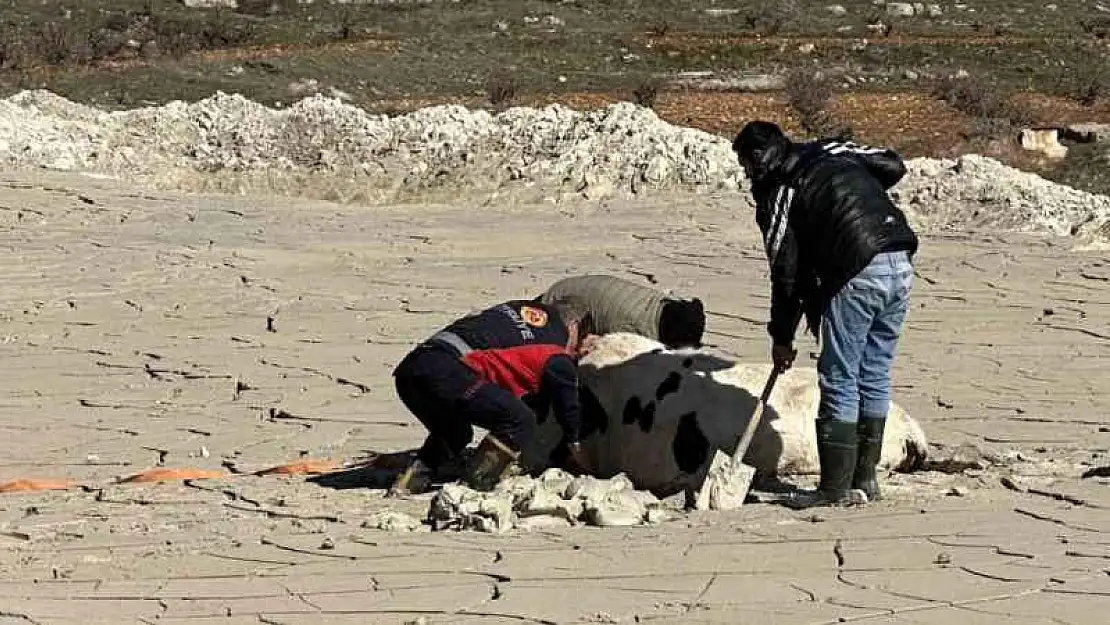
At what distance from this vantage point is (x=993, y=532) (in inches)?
270

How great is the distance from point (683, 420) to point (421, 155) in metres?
11.0

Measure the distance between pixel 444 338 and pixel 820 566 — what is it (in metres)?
2.55

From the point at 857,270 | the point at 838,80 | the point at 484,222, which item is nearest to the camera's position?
the point at 857,270

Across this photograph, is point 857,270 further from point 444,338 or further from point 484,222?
point 484,222

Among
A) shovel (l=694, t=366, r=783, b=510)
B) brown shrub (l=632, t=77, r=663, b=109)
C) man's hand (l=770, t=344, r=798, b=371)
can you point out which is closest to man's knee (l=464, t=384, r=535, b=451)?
shovel (l=694, t=366, r=783, b=510)

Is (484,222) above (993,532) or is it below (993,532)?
below

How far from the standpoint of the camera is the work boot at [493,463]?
325 inches

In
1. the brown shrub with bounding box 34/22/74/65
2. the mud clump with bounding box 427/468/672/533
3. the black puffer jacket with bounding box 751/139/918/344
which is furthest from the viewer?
the brown shrub with bounding box 34/22/74/65

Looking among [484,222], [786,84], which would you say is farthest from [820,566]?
[786,84]

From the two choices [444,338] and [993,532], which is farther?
[444,338]

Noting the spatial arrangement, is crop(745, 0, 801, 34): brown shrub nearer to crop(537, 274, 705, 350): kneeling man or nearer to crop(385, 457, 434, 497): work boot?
crop(537, 274, 705, 350): kneeling man

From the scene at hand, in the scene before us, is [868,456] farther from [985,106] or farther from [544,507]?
[985,106]

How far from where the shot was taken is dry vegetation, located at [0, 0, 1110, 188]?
1152 inches

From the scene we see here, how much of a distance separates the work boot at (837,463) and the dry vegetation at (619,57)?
Answer: 1669 centimetres
